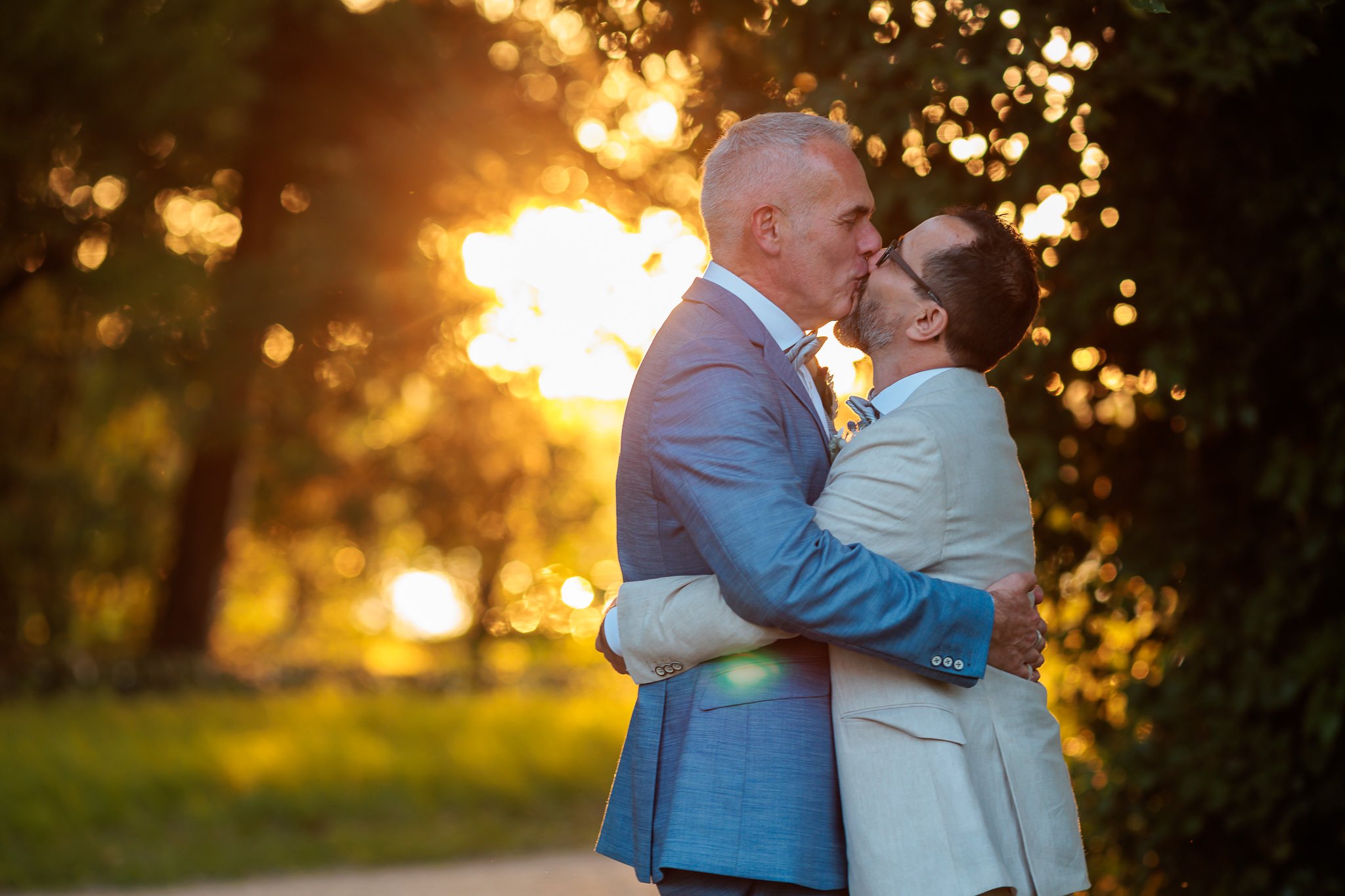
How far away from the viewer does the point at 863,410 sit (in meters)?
2.32

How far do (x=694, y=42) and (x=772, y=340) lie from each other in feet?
6.71

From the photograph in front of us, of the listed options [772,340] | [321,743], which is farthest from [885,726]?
[321,743]

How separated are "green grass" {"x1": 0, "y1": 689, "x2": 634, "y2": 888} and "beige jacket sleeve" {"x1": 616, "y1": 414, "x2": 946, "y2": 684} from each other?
23.6 ft

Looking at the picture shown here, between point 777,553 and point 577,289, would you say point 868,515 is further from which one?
point 577,289

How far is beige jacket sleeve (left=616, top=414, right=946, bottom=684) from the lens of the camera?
2.08 metres

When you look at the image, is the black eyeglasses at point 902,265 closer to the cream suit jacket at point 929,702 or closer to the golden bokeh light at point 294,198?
the cream suit jacket at point 929,702

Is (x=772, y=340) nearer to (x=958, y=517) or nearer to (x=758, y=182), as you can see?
(x=758, y=182)

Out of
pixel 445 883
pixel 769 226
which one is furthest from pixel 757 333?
pixel 445 883

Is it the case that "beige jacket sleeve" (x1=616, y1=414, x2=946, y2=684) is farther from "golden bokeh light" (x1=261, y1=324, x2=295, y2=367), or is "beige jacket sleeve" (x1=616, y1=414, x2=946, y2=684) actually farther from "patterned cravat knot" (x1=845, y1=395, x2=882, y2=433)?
"golden bokeh light" (x1=261, y1=324, x2=295, y2=367)

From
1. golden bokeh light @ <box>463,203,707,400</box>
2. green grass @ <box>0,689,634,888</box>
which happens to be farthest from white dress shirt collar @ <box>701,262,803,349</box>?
green grass @ <box>0,689,634,888</box>

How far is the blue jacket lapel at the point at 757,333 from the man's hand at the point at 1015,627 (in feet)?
1.40

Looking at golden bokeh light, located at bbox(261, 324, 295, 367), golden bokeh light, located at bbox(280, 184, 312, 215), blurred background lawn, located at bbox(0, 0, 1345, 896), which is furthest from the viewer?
golden bokeh light, located at bbox(280, 184, 312, 215)

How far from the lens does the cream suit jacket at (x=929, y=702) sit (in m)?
2.01

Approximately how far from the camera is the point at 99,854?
8305 mm
